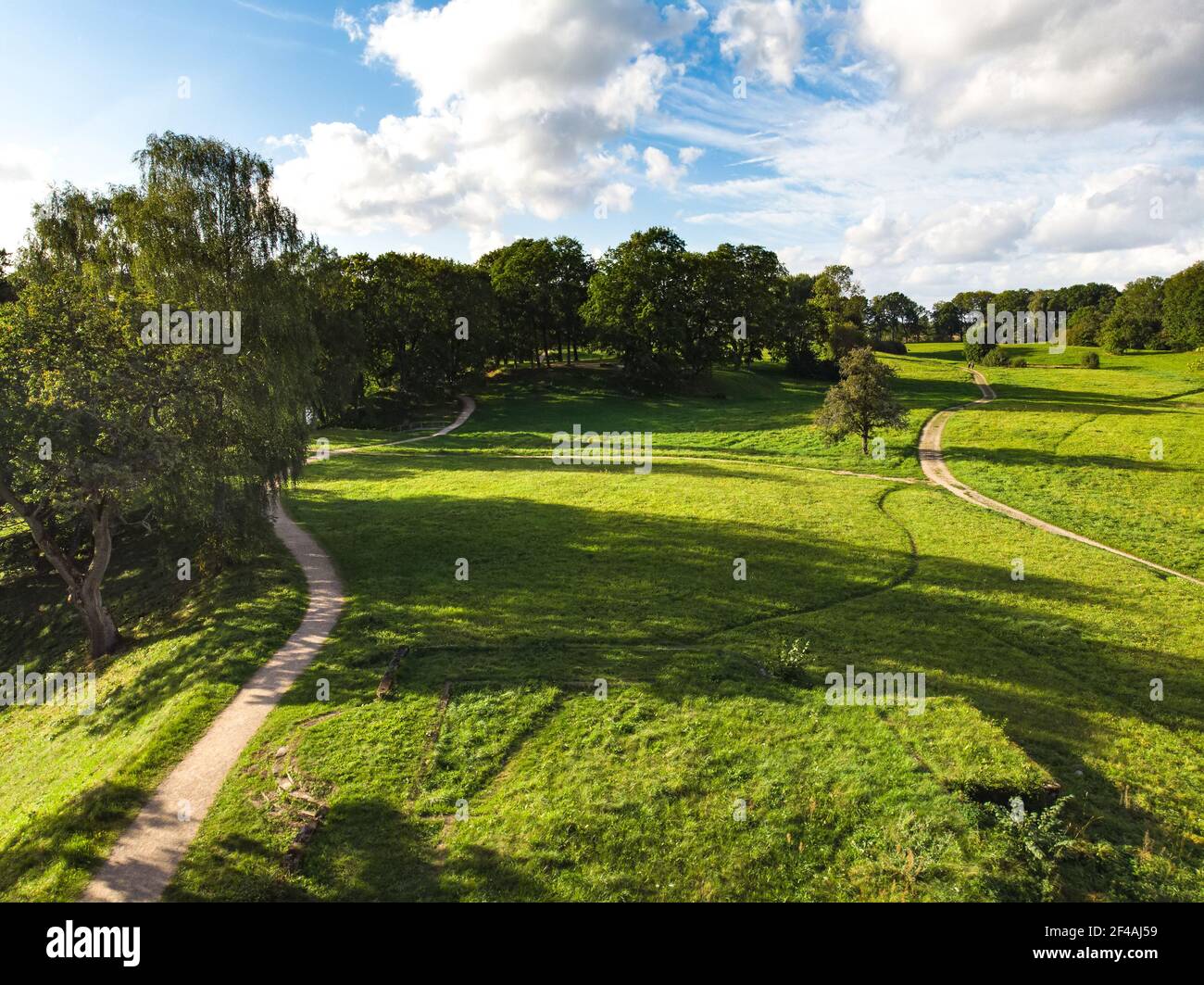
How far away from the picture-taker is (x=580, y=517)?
106 ft

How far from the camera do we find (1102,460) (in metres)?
43.2

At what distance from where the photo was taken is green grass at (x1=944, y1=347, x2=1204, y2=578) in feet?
104

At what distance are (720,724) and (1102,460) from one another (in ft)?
142

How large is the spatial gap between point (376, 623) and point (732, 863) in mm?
14013

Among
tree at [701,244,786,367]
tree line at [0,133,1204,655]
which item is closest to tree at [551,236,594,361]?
tree at [701,244,786,367]

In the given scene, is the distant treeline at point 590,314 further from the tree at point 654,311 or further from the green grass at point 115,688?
the green grass at point 115,688

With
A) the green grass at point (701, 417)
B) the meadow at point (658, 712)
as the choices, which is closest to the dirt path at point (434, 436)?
the green grass at point (701, 417)

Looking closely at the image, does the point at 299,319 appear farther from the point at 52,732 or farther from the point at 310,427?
the point at 52,732

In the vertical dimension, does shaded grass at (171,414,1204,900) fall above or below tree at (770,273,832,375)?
below

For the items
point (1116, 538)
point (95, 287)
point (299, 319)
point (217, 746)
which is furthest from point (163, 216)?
point (1116, 538)

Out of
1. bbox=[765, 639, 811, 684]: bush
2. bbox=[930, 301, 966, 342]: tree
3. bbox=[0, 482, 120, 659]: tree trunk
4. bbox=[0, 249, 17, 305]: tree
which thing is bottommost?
bbox=[765, 639, 811, 684]: bush

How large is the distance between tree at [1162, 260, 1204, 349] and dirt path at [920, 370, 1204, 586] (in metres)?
59.5

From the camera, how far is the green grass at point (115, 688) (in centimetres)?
1223

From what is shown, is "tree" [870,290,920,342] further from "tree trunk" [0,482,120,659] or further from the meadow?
"tree trunk" [0,482,120,659]
